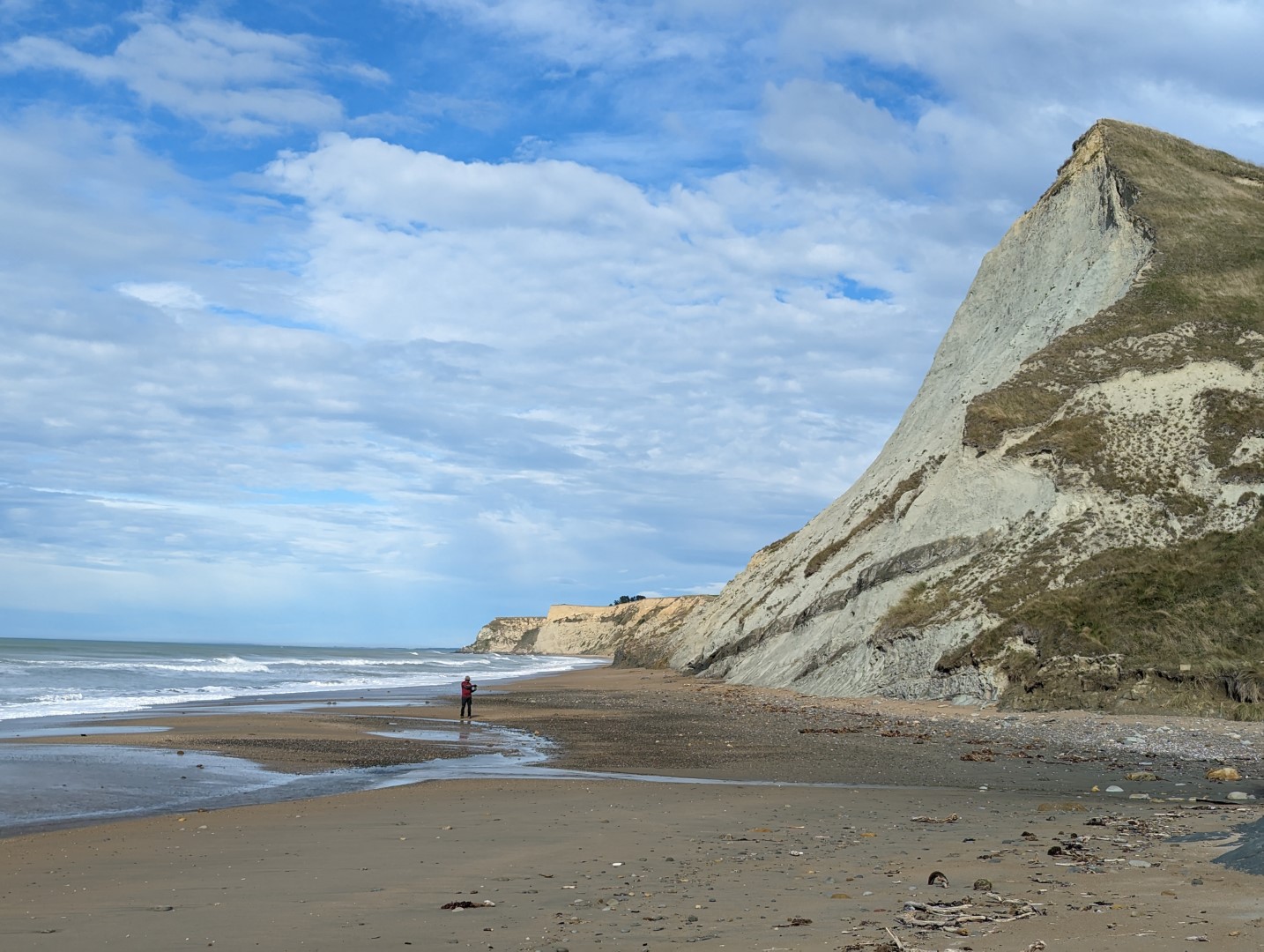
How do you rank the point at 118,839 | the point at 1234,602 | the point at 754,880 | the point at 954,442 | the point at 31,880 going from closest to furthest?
the point at 754,880, the point at 31,880, the point at 118,839, the point at 1234,602, the point at 954,442

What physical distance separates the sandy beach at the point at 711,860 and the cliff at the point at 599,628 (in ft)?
207

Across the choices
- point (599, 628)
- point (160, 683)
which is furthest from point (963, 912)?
point (599, 628)

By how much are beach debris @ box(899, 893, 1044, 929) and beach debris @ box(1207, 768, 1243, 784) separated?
8.90 metres

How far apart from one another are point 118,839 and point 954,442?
3287cm

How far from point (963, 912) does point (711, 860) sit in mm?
3031

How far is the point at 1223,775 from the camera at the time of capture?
48.3 ft

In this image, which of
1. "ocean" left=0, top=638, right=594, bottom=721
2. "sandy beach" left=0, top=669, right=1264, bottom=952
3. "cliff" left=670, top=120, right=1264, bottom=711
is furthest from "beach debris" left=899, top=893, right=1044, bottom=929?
"ocean" left=0, top=638, right=594, bottom=721

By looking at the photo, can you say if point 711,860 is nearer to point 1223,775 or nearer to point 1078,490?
point 1223,775

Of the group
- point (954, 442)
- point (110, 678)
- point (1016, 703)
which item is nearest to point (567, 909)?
point (1016, 703)

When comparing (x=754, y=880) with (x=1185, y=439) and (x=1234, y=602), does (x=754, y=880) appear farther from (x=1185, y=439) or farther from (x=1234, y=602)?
(x=1185, y=439)

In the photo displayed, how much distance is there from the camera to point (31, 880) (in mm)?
9430

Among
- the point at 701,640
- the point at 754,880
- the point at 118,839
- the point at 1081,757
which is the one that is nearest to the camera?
the point at 754,880

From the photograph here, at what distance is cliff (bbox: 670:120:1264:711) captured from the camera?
26359mm

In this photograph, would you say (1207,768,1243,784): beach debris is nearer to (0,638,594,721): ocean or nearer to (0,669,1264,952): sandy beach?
(0,669,1264,952): sandy beach
